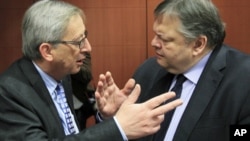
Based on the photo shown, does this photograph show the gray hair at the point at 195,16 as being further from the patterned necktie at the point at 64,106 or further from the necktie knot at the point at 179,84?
the patterned necktie at the point at 64,106

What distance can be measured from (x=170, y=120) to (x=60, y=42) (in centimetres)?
60

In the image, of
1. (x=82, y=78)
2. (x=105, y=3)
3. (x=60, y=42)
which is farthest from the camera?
(x=105, y=3)

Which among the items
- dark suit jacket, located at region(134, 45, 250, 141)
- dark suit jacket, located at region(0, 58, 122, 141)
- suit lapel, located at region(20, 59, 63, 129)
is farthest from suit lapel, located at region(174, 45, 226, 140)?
suit lapel, located at region(20, 59, 63, 129)

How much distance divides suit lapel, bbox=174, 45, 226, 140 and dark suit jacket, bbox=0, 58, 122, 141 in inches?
16.1

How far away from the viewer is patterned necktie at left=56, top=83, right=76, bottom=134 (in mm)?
1904

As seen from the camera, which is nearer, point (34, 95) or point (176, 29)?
point (34, 95)

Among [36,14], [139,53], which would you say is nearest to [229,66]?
[36,14]

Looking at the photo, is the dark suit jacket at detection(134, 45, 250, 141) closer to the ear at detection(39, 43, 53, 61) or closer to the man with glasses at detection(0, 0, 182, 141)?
the man with glasses at detection(0, 0, 182, 141)

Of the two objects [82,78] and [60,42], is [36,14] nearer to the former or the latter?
[60,42]

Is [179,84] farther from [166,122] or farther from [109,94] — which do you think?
[109,94]

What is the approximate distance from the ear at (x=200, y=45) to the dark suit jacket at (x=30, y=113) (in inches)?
23.1

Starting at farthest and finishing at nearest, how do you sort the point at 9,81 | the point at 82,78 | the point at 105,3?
1. the point at 105,3
2. the point at 82,78
3. the point at 9,81

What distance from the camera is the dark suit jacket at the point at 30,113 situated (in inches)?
61.8

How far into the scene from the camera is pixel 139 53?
14.3 ft
